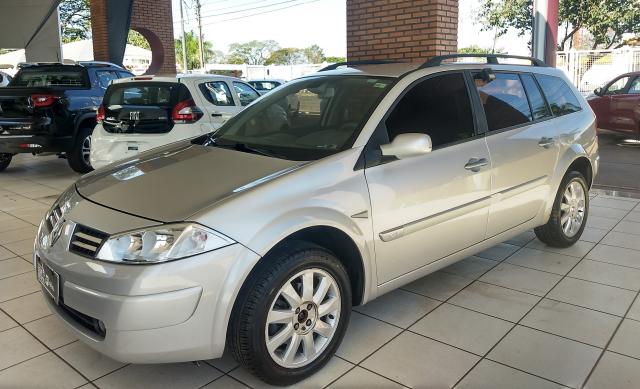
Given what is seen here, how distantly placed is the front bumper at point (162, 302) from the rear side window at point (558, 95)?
10.5 ft

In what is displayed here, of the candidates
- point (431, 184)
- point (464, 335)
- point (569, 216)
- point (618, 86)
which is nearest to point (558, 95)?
point (569, 216)

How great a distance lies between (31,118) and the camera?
7.96m

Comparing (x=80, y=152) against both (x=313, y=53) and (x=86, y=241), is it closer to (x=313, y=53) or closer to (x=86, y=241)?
(x=86, y=241)

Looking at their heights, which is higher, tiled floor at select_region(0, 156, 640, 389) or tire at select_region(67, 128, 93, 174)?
tire at select_region(67, 128, 93, 174)

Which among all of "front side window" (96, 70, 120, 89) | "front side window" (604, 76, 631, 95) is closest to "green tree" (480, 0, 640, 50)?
"front side window" (604, 76, 631, 95)

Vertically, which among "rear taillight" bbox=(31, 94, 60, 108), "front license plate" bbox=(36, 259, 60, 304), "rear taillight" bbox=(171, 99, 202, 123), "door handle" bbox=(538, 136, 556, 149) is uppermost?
"rear taillight" bbox=(31, 94, 60, 108)

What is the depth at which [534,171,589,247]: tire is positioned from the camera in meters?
4.59

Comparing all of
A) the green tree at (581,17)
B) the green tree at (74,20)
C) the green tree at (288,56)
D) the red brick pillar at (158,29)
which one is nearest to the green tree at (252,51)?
the green tree at (288,56)

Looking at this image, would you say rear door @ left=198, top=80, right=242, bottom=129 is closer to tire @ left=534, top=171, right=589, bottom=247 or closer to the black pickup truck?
the black pickup truck

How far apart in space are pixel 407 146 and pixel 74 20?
1683 inches

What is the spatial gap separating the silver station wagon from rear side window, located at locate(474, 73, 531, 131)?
16 mm

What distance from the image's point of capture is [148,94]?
23.3 ft

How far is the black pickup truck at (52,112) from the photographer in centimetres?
793

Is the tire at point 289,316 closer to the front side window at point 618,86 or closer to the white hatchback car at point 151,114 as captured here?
the white hatchback car at point 151,114
